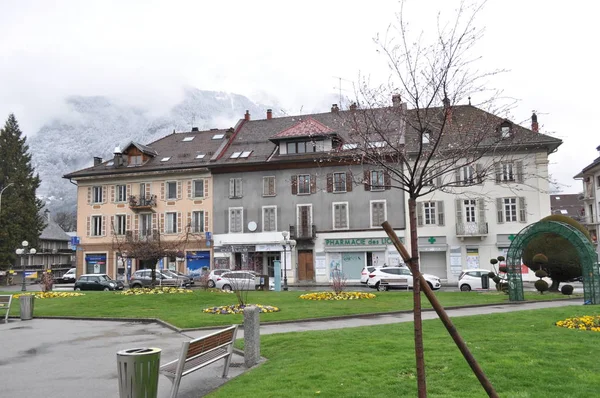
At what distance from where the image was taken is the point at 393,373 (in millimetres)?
8055

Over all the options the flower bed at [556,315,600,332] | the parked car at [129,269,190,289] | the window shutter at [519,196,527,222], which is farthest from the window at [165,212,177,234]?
the flower bed at [556,315,600,332]

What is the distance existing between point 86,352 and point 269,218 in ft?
115

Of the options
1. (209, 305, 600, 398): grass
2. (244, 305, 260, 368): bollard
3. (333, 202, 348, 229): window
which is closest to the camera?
(209, 305, 600, 398): grass

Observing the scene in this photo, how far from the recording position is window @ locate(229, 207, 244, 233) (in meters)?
47.4

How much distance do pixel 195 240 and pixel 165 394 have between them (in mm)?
40221

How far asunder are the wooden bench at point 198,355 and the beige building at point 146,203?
3827 centimetres

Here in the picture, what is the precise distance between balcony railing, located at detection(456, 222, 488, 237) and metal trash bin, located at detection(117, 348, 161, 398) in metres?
38.9

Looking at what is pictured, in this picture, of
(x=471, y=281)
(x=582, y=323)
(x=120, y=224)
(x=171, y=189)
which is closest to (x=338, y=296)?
(x=471, y=281)

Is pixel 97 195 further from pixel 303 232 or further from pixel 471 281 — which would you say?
pixel 471 281

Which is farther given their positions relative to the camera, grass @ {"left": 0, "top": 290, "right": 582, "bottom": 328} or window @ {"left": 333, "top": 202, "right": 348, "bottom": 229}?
window @ {"left": 333, "top": 202, "right": 348, "bottom": 229}

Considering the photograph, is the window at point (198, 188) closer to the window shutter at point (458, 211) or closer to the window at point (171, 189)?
the window at point (171, 189)

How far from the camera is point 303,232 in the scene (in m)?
45.7

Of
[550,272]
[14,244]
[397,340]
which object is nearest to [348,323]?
[397,340]

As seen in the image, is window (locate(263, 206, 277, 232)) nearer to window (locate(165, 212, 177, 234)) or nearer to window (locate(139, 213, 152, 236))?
window (locate(165, 212, 177, 234))
